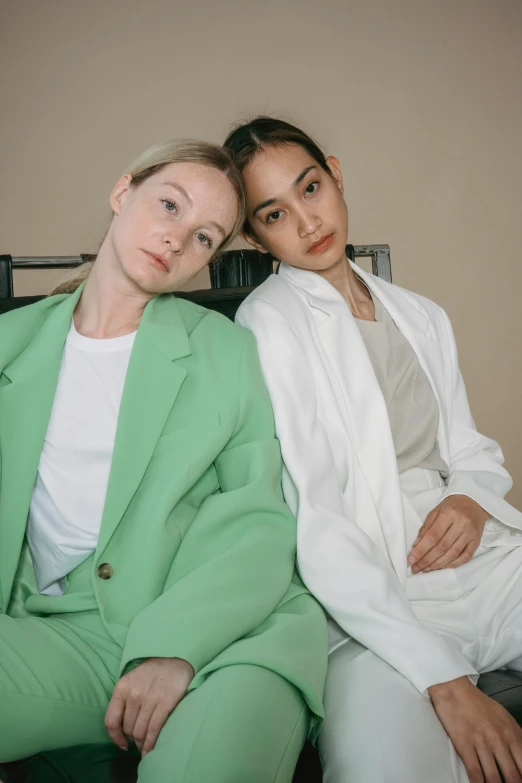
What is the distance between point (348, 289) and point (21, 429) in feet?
2.67

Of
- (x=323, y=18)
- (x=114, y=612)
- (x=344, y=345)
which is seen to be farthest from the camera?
(x=323, y=18)

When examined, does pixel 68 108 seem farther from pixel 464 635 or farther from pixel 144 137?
pixel 464 635

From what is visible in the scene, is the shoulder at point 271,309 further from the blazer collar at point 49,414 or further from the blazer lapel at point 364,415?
the blazer collar at point 49,414

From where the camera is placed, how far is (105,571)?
45.7 inches

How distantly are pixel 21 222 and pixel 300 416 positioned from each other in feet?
4.98

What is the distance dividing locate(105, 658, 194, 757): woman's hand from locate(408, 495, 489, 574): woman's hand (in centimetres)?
54

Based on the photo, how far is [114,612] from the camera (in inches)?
45.3

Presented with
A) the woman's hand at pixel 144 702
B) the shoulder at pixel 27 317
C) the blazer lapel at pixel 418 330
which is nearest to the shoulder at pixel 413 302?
the blazer lapel at pixel 418 330

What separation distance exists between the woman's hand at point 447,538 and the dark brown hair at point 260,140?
2.53 feet

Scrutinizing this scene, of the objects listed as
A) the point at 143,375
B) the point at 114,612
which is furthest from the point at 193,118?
the point at 114,612

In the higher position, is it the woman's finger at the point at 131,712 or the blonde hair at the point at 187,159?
the blonde hair at the point at 187,159

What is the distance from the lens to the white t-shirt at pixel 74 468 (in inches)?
48.8

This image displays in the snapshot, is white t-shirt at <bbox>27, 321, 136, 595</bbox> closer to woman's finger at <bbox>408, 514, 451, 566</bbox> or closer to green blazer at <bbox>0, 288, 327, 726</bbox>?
green blazer at <bbox>0, 288, 327, 726</bbox>

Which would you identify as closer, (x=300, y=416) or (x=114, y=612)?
(x=114, y=612)
